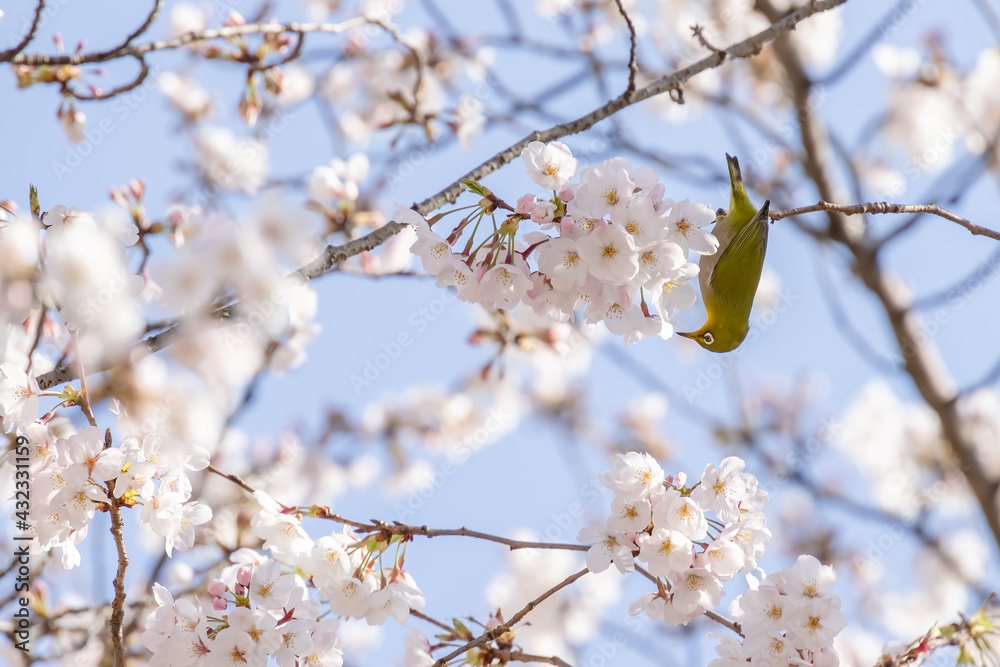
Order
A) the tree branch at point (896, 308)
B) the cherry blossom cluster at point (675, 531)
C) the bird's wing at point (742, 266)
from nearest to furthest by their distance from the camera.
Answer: the cherry blossom cluster at point (675, 531), the bird's wing at point (742, 266), the tree branch at point (896, 308)

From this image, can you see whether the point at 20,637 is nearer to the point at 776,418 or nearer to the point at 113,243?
the point at 113,243

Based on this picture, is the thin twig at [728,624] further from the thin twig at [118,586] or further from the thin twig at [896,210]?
the thin twig at [118,586]

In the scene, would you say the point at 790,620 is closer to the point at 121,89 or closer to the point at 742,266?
the point at 742,266

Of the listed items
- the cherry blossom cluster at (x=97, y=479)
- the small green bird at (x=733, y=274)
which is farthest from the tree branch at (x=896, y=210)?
the cherry blossom cluster at (x=97, y=479)

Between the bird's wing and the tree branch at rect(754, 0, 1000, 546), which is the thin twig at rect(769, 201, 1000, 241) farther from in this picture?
the tree branch at rect(754, 0, 1000, 546)

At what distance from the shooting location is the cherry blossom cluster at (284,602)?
71.1 inches

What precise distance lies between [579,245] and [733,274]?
122cm

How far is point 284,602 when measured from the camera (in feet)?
6.13

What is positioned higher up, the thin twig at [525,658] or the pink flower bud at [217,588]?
the thin twig at [525,658]

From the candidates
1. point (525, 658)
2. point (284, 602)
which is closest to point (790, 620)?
point (525, 658)

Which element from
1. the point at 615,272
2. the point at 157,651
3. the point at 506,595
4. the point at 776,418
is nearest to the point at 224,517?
the point at 157,651

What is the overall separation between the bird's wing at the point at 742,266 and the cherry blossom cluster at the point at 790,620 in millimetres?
1093

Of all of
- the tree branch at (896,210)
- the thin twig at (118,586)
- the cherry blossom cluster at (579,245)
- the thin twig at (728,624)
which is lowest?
the thin twig at (118,586)

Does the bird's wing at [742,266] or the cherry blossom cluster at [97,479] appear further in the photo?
the bird's wing at [742,266]
